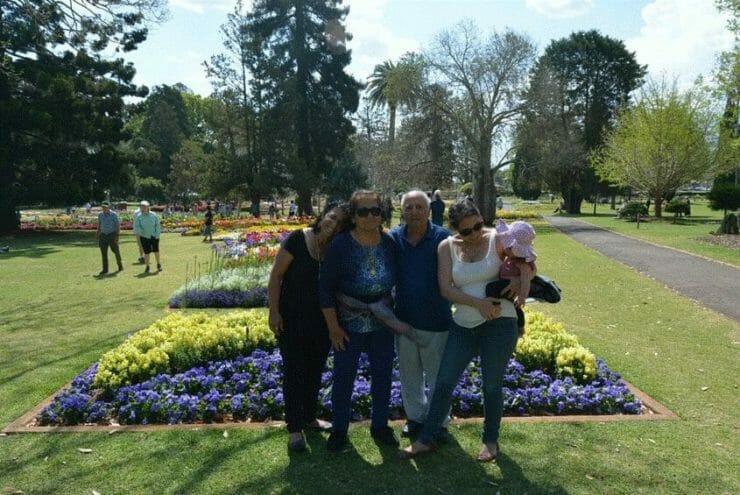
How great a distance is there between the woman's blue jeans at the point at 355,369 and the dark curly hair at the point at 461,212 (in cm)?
88

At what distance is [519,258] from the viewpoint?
3344 millimetres

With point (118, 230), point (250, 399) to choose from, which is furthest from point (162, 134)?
point (250, 399)

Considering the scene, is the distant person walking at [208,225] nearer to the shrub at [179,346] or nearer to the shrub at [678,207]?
the shrub at [179,346]

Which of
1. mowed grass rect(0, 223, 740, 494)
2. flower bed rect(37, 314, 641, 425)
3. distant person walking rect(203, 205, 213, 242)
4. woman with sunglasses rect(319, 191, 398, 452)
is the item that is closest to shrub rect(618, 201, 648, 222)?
distant person walking rect(203, 205, 213, 242)

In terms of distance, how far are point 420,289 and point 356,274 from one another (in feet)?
1.42

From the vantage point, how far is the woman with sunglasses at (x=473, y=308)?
3418mm

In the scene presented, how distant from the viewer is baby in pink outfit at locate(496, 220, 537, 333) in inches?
129

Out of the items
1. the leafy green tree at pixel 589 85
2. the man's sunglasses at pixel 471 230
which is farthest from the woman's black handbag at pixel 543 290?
the leafy green tree at pixel 589 85

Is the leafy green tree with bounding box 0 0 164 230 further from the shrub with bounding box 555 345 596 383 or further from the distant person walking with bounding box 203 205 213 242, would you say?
the shrub with bounding box 555 345 596 383

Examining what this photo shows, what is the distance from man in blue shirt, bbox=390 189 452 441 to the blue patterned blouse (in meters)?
0.12

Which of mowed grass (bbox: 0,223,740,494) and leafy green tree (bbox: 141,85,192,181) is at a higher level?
leafy green tree (bbox: 141,85,192,181)

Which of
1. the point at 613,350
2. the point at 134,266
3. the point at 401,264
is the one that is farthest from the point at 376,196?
the point at 134,266

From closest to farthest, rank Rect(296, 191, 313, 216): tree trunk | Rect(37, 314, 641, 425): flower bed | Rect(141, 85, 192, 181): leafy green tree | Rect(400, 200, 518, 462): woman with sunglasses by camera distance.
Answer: Rect(400, 200, 518, 462): woman with sunglasses, Rect(37, 314, 641, 425): flower bed, Rect(296, 191, 313, 216): tree trunk, Rect(141, 85, 192, 181): leafy green tree

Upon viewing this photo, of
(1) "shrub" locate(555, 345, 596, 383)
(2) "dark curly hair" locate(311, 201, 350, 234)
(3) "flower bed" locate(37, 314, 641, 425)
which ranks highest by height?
(2) "dark curly hair" locate(311, 201, 350, 234)
